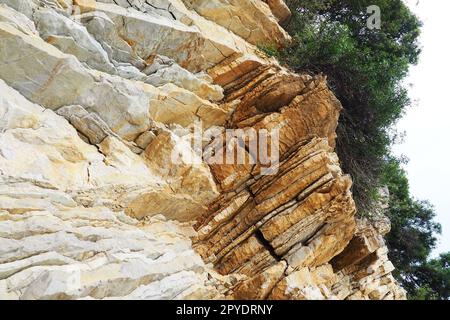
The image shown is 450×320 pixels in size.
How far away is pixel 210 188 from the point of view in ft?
27.3

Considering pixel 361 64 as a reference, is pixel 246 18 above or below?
above

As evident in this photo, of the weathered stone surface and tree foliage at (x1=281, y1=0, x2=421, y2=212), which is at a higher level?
the weathered stone surface

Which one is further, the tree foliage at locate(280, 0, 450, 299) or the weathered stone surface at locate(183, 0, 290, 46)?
the tree foliage at locate(280, 0, 450, 299)

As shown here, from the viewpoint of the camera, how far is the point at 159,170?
7.86 metres

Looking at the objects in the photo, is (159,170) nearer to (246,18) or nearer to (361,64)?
(246,18)

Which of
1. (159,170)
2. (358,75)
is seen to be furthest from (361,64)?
(159,170)

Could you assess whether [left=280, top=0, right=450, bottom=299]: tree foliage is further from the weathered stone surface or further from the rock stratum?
the rock stratum

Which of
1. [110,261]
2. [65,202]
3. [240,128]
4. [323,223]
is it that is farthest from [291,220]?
[65,202]

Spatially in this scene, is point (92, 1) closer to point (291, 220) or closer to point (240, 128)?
point (240, 128)

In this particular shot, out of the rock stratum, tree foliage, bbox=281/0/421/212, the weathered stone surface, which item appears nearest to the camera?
the rock stratum

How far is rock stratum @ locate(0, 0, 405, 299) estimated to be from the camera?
19.4 ft

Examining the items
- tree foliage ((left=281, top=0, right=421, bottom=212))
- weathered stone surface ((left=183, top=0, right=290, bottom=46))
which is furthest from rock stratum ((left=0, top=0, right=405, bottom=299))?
tree foliage ((left=281, top=0, right=421, bottom=212))

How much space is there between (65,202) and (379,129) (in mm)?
9886

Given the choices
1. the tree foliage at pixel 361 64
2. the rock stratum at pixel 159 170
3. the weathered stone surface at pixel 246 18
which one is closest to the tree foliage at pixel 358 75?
the tree foliage at pixel 361 64
